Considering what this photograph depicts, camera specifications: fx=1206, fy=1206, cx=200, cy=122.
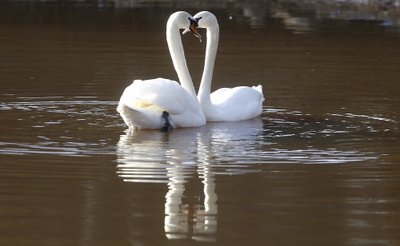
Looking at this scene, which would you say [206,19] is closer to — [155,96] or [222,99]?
[222,99]

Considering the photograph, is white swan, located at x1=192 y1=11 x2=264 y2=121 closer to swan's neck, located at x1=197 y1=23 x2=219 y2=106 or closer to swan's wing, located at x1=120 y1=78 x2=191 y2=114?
swan's neck, located at x1=197 y1=23 x2=219 y2=106

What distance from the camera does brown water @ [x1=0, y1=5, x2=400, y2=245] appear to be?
792cm

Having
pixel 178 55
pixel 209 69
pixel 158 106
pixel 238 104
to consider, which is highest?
pixel 178 55

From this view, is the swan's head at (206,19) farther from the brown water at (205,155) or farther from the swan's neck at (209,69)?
the brown water at (205,155)

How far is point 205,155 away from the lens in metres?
10.7

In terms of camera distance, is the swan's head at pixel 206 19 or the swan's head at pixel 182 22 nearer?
the swan's head at pixel 182 22

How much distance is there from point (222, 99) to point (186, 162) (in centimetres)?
349

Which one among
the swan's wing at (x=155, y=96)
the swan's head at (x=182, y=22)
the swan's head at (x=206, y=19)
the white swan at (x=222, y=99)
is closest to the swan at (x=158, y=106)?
the swan's wing at (x=155, y=96)

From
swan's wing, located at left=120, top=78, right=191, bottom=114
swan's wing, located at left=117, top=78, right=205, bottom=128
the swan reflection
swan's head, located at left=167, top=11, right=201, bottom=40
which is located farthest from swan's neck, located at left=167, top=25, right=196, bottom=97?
swan's wing, located at left=120, top=78, right=191, bottom=114

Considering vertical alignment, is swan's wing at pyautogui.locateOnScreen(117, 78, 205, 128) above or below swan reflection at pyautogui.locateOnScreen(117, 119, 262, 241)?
above

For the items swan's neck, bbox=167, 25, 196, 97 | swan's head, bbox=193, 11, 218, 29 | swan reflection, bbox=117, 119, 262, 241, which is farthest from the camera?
swan's head, bbox=193, 11, 218, 29

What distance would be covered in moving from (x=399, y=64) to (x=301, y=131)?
22.1 feet

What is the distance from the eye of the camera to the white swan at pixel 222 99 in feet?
43.7

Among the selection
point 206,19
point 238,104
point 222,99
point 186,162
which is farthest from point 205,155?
point 206,19
